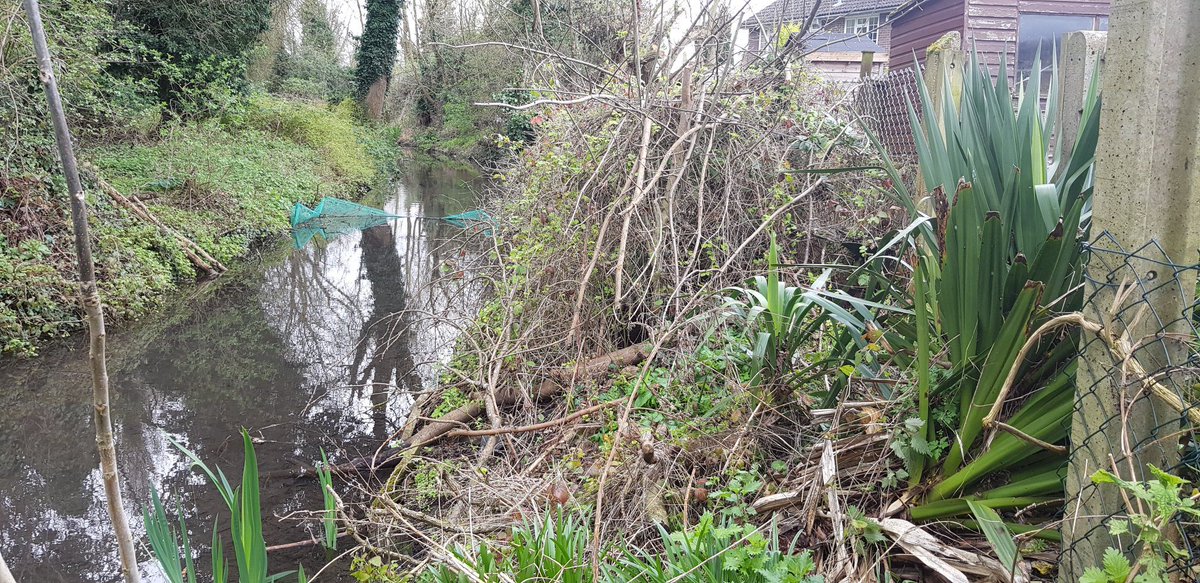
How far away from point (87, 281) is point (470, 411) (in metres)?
3.85

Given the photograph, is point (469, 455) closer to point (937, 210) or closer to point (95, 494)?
point (95, 494)

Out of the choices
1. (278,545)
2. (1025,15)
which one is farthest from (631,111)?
(1025,15)

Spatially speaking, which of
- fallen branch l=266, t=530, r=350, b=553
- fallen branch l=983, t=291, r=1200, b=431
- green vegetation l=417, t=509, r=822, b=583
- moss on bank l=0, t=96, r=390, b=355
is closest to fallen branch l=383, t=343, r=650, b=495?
fallen branch l=266, t=530, r=350, b=553

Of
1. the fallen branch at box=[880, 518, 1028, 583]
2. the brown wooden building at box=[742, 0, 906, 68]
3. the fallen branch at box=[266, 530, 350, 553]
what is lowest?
Answer: the fallen branch at box=[266, 530, 350, 553]

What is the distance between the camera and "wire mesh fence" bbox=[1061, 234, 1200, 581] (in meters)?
1.82

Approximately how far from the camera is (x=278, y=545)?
156 inches

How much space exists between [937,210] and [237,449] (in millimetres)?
4773

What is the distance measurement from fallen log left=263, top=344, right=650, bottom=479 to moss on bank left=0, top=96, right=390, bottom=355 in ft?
13.4

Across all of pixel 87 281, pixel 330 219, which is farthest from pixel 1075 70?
pixel 330 219

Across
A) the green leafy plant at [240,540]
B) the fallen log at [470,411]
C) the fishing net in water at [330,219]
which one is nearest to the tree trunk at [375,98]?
the fishing net in water at [330,219]

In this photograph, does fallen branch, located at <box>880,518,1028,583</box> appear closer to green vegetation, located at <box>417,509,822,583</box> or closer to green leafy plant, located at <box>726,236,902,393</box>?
green vegetation, located at <box>417,509,822,583</box>

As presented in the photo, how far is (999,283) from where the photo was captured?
7.70ft

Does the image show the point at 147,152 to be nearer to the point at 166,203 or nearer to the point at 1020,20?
the point at 166,203

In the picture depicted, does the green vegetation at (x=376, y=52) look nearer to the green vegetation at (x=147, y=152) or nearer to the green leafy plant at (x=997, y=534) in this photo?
the green vegetation at (x=147, y=152)
